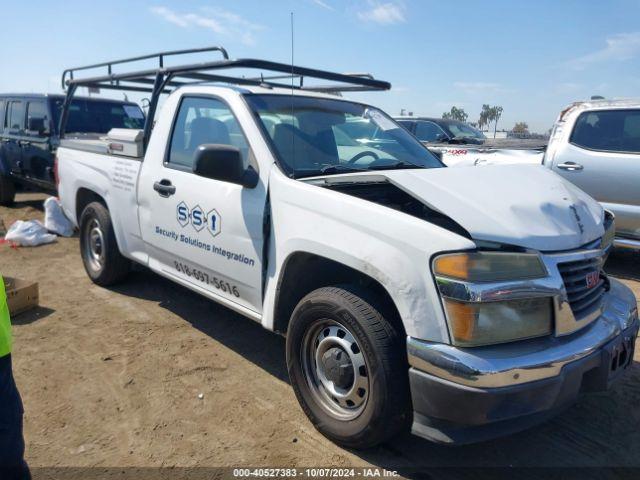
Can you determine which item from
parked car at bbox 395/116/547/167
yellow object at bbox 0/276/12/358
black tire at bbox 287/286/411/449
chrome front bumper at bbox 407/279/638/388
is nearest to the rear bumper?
chrome front bumper at bbox 407/279/638/388

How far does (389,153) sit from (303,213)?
1.17 metres

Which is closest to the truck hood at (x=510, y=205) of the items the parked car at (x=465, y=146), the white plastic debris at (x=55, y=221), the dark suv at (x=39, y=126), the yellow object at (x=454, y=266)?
the yellow object at (x=454, y=266)

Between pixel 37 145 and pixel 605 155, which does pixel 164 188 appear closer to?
pixel 605 155

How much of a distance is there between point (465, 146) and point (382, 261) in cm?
596

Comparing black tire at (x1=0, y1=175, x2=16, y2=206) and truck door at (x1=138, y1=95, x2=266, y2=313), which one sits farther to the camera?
black tire at (x1=0, y1=175, x2=16, y2=206)

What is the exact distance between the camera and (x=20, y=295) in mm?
4469

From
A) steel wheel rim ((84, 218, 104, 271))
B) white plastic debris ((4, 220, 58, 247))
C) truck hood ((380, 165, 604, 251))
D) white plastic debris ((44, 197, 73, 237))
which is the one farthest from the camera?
white plastic debris ((44, 197, 73, 237))

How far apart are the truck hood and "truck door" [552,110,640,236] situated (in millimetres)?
3205

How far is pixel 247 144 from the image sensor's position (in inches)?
131

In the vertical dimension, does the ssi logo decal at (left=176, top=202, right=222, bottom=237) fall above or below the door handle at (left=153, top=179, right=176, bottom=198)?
below

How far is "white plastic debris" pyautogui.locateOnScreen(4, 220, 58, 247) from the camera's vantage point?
6875 millimetres

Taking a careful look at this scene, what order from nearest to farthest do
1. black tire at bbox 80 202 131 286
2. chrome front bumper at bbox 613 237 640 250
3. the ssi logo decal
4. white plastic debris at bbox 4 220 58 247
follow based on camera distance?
the ssi logo decal, black tire at bbox 80 202 131 286, chrome front bumper at bbox 613 237 640 250, white plastic debris at bbox 4 220 58 247

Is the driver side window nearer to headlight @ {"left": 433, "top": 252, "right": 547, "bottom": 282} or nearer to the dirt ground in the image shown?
the dirt ground

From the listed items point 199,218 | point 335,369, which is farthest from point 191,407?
point 199,218
